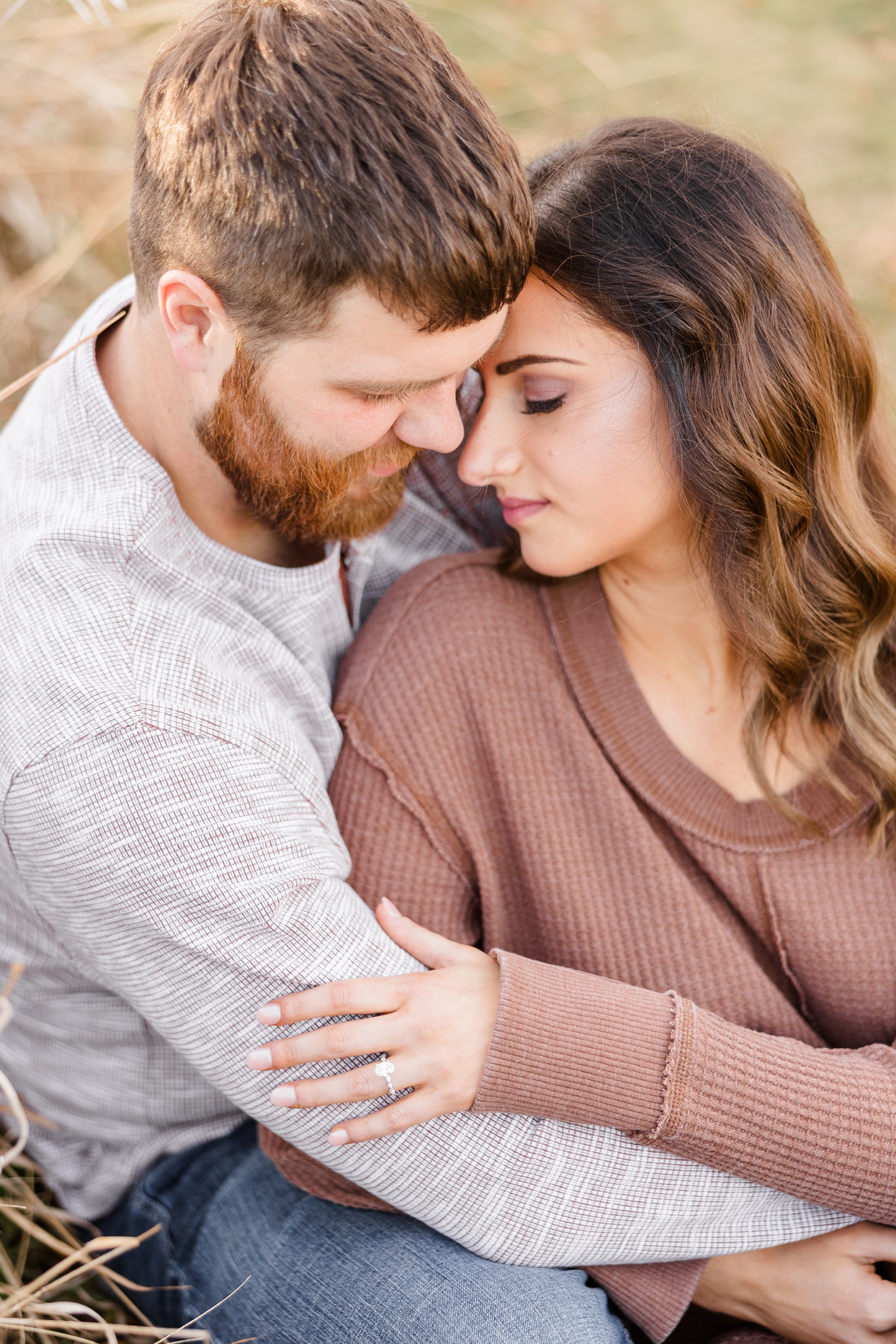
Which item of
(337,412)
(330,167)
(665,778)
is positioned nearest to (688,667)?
(665,778)

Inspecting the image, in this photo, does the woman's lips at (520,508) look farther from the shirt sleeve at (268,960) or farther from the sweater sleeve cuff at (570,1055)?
the sweater sleeve cuff at (570,1055)

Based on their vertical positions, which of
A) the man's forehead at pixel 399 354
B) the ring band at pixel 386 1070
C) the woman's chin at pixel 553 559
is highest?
the man's forehead at pixel 399 354

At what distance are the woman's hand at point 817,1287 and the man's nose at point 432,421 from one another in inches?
53.1

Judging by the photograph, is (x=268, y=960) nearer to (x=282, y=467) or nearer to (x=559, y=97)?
(x=282, y=467)

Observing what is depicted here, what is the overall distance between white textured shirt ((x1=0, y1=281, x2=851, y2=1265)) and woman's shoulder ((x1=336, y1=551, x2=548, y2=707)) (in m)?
0.13

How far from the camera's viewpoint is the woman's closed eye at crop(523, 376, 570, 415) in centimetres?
174

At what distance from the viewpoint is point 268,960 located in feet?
4.77

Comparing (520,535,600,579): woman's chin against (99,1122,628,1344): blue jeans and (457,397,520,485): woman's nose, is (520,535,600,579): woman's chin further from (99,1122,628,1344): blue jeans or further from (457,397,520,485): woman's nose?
(99,1122,628,1344): blue jeans

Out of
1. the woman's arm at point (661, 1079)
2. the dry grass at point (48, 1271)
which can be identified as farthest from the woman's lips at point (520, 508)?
the dry grass at point (48, 1271)

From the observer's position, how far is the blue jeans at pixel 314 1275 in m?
1.57

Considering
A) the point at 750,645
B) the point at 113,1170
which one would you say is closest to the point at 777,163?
the point at 750,645

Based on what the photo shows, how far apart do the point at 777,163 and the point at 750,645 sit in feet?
2.61

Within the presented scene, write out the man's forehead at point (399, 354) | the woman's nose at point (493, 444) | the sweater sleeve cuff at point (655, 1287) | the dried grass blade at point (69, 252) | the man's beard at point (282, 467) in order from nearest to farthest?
the man's forehead at point (399, 354) < the man's beard at point (282, 467) < the sweater sleeve cuff at point (655, 1287) < the woman's nose at point (493, 444) < the dried grass blade at point (69, 252)

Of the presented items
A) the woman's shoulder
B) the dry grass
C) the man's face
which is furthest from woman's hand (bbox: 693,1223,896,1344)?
the man's face
